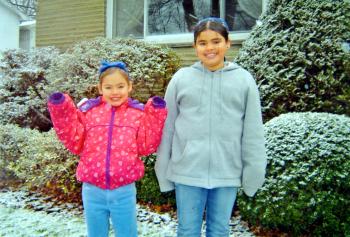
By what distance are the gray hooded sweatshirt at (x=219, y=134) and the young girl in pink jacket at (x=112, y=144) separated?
19 centimetres

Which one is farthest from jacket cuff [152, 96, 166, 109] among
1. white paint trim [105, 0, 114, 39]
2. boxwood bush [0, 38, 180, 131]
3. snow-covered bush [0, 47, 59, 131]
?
white paint trim [105, 0, 114, 39]

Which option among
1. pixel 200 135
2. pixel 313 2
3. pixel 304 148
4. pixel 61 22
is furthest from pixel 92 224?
pixel 61 22

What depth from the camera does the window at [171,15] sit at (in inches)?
282

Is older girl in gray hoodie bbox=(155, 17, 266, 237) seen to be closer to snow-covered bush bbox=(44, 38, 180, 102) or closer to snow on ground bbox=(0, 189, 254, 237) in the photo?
snow on ground bbox=(0, 189, 254, 237)

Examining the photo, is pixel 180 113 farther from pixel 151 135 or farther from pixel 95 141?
pixel 95 141

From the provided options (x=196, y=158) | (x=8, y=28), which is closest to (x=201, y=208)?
(x=196, y=158)

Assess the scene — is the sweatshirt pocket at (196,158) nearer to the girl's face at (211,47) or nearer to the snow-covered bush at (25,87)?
the girl's face at (211,47)

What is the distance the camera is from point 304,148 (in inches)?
141

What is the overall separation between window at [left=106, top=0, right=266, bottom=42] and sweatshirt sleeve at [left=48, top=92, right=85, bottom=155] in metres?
5.14

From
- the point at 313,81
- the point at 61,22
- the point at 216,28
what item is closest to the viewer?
the point at 216,28

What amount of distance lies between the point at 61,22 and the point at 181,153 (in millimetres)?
7362

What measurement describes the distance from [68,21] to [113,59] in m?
3.39

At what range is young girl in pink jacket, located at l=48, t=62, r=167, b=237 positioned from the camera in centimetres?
240

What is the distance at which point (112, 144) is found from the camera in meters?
2.43
